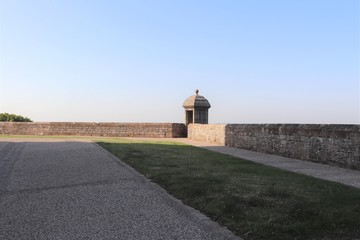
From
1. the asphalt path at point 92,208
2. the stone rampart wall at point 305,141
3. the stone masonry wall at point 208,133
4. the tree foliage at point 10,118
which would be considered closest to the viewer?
the asphalt path at point 92,208

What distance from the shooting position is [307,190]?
21.0ft

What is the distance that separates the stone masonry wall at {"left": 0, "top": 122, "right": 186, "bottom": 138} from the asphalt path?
54.8 ft

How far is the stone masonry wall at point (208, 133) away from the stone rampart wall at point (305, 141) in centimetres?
155

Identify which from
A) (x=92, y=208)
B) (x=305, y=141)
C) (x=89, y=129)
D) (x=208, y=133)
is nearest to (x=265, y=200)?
(x=92, y=208)

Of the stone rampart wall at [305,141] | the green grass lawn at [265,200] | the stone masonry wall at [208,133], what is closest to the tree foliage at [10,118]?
the stone masonry wall at [208,133]

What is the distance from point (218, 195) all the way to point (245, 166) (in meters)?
3.74

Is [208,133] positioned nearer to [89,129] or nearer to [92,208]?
[89,129]

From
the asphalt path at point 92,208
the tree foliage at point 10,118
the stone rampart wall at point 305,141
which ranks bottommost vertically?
the asphalt path at point 92,208

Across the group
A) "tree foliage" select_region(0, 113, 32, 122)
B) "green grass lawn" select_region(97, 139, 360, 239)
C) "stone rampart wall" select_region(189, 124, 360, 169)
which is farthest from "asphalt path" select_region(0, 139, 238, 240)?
"tree foliage" select_region(0, 113, 32, 122)

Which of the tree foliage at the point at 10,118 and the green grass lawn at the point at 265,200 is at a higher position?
the tree foliage at the point at 10,118

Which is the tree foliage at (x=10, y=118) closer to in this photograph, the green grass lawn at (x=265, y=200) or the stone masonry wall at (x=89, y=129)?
the stone masonry wall at (x=89, y=129)

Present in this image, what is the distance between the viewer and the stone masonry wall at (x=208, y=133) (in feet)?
61.7

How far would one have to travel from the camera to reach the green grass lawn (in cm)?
430

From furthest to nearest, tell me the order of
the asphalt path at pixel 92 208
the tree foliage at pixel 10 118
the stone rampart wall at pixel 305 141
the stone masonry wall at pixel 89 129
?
the tree foliage at pixel 10 118 < the stone masonry wall at pixel 89 129 < the stone rampart wall at pixel 305 141 < the asphalt path at pixel 92 208
